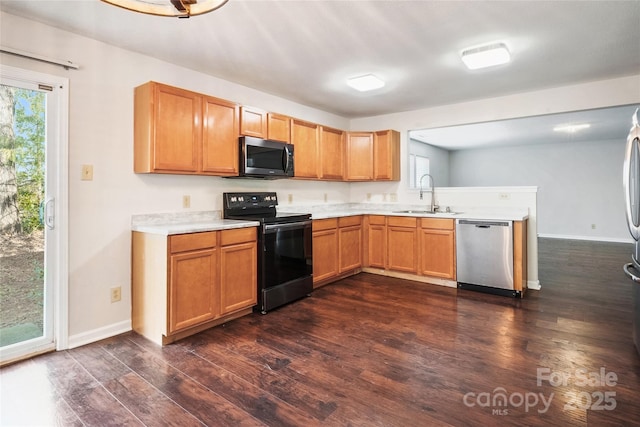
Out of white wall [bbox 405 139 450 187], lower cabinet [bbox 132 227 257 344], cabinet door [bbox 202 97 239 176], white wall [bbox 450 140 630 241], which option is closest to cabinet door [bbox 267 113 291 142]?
cabinet door [bbox 202 97 239 176]

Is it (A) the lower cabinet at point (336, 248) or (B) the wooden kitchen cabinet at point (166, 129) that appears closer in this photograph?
(B) the wooden kitchen cabinet at point (166, 129)

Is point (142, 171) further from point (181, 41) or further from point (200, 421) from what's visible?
point (200, 421)

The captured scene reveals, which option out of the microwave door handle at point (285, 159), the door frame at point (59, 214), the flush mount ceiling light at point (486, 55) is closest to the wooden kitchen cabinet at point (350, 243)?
the microwave door handle at point (285, 159)

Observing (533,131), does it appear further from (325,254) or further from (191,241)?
(191,241)

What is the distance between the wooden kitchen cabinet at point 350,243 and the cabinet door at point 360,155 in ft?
2.31

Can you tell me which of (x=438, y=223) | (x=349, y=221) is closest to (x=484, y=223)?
(x=438, y=223)

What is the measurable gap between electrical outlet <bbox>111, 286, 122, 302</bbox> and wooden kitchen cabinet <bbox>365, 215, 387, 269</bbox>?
10.1ft

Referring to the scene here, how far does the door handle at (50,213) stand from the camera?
8.01ft

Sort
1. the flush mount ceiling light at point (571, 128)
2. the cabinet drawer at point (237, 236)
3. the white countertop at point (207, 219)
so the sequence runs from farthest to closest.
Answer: the flush mount ceiling light at point (571, 128) → the cabinet drawer at point (237, 236) → the white countertop at point (207, 219)

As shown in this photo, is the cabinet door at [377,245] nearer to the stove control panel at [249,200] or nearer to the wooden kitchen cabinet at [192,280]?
the stove control panel at [249,200]

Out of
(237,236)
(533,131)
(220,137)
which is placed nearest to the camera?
(237,236)

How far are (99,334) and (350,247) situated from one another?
292 centimetres

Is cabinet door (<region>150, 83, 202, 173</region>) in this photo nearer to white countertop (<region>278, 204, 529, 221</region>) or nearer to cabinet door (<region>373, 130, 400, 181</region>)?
white countertop (<region>278, 204, 529, 221</region>)

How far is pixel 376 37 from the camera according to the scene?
2.65 metres
